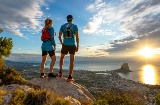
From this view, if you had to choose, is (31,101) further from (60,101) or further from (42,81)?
(42,81)

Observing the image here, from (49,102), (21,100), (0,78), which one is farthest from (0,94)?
(0,78)

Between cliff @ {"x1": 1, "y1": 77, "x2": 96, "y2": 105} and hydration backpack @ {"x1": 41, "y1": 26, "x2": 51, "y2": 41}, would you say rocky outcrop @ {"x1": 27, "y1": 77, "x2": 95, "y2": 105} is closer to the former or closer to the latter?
cliff @ {"x1": 1, "y1": 77, "x2": 96, "y2": 105}

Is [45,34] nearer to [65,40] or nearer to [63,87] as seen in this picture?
[65,40]

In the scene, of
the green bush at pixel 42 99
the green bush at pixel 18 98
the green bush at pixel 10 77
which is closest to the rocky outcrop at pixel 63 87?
the green bush at pixel 10 77

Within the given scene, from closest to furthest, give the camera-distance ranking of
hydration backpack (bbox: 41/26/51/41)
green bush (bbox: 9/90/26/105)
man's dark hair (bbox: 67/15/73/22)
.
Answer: green bush (bbox: 9/90/26/105) < hydration backpack (bbox: 41/26/51/41) < man's dark hair (bbox: 67/15/73/22)

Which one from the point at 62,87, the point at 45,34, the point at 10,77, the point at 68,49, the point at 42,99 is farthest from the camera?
the point at 10,77

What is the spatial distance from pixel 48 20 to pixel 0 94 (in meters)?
5.10

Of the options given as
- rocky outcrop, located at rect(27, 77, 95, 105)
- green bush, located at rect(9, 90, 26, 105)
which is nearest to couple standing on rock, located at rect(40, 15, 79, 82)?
rocky outcrop, located at rect(27, 77, 95, 105)

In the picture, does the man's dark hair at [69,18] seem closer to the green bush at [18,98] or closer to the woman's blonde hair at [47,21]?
the woman's blonde hair at [47,21]

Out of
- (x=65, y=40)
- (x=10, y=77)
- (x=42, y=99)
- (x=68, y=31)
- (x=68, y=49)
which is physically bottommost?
(x=42, y=99)

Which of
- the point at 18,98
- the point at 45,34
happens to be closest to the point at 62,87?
the point at 45,34

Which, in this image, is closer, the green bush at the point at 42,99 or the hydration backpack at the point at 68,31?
the green bush at the point at 42,99

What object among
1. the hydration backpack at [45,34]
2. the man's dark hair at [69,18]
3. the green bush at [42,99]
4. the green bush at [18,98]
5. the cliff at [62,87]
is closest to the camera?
the green bush at [18,98]

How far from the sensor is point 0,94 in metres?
7.21
